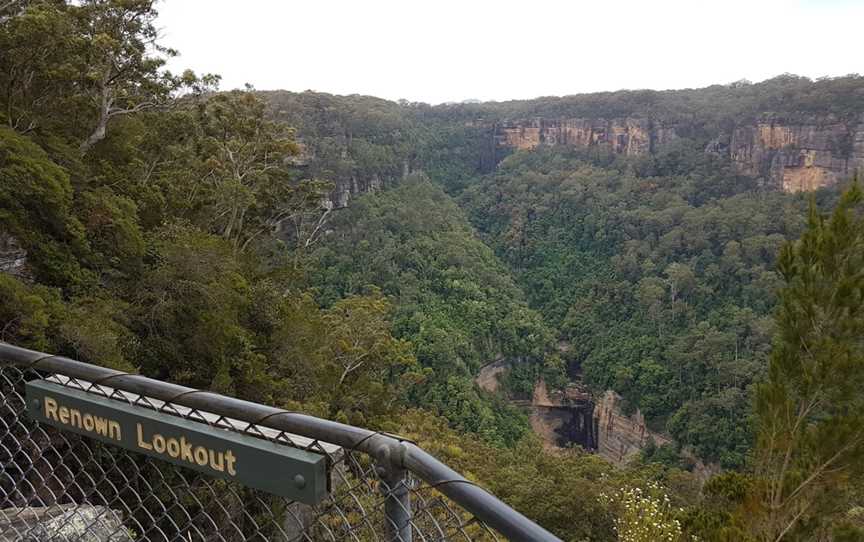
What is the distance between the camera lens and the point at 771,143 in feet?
159

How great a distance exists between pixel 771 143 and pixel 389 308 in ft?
133

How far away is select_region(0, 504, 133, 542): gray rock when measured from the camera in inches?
77.6

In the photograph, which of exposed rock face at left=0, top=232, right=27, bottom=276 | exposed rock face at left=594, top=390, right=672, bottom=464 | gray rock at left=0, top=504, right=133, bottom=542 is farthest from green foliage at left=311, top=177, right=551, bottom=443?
gray rock at left=0, top=504, right=133, bottom=542

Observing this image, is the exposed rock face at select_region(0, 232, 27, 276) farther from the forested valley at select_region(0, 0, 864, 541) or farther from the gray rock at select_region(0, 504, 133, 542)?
the gray rock at select_region(0, 504, 133, 542)

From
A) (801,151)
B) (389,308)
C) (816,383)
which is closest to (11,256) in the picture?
(816,383)

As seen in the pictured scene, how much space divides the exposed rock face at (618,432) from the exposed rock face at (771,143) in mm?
18015

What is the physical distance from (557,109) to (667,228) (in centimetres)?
2609

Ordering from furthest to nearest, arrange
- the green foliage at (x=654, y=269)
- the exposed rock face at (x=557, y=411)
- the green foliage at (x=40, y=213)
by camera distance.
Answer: the exposed rock face at (x=557, y=411), the green foliage at (x=654, y=269), the green foliage at (x=40, y=213)

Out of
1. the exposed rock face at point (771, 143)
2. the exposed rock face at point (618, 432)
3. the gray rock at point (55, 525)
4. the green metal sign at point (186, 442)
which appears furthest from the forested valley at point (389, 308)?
the green metal sign at point (186, 442)

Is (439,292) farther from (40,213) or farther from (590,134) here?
(590,134)

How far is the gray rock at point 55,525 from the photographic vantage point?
6.46 feet

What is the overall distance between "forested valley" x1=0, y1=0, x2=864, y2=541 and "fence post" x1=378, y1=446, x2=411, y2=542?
6.26 meters

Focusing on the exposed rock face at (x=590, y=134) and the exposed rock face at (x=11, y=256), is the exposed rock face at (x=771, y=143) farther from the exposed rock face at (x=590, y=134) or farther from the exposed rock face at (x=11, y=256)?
the exposed rock face at (x=11, y=256)

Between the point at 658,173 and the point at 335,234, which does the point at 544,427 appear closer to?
the point at 335,234
